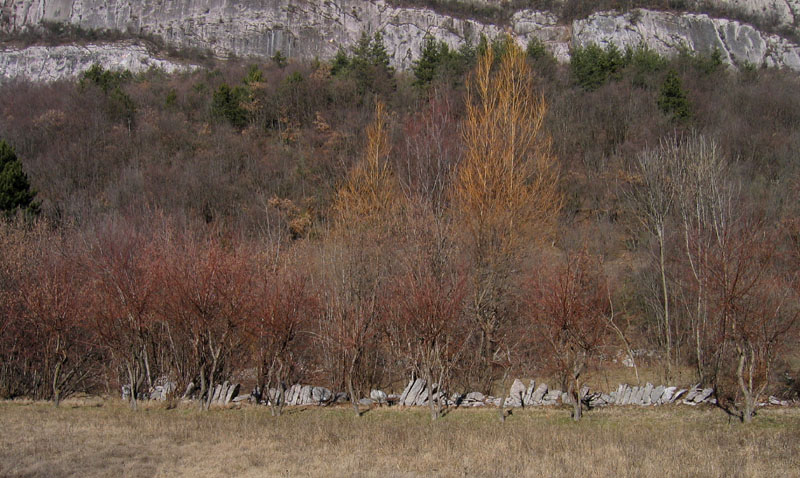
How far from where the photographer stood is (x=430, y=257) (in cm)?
1379

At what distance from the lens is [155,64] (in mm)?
50188

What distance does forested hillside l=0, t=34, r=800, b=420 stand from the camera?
12.2 m

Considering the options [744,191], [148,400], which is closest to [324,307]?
[148,400]

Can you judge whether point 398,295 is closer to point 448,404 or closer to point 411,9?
point 448,404

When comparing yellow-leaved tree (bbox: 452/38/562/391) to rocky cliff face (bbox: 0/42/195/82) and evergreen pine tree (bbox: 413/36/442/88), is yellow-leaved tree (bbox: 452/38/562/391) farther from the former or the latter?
rocky cliff face (bbox: 0/42/195/82)

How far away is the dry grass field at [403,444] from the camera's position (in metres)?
8.00

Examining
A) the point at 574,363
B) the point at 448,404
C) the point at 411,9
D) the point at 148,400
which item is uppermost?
the point at 411,9

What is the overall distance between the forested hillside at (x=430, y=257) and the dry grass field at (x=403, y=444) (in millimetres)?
1058

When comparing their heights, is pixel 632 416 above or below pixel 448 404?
above

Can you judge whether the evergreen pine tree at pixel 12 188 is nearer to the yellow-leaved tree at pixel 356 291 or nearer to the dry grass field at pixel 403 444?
the dry grass field at pixel 403 444

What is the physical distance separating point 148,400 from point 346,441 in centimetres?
688

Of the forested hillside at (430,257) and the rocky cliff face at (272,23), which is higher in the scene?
the rocky cliff face at (272,23)

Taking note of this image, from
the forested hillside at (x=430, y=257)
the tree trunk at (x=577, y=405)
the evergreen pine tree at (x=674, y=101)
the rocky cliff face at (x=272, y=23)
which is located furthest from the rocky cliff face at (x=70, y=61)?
the tree trunk at (x=577, y=405)

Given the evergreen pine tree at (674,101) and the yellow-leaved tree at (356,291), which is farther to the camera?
the evergreen pine tree at (674,101)
